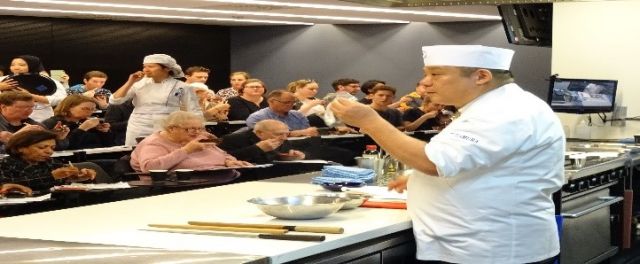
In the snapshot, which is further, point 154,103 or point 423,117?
point 423,117

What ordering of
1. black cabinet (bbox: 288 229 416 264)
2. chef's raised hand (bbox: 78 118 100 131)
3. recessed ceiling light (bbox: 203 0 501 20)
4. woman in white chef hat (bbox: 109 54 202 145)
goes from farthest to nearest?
recessed ceiling light (bbox: 203 0 501 20) < woman in white chef hat (bbox: 109 54 202 145) < chef's raised hand (bbox: 78 118 100 131) < black cabinet (bbox: 288 229 416 264)

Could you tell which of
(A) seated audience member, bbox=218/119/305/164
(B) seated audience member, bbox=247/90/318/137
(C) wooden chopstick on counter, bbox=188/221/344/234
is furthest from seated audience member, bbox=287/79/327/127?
(C) wooden chopstick on counter, bbox=188/221/344/234

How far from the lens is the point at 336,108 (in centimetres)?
283

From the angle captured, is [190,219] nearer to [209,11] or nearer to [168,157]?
[168,157]

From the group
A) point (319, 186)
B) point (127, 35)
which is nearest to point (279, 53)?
point (127, 35)

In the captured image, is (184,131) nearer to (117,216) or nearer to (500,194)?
(117,216)

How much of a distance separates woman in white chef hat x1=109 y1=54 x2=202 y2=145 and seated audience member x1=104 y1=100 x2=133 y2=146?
1.52 ft

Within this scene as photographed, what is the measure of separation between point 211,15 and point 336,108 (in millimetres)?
13245

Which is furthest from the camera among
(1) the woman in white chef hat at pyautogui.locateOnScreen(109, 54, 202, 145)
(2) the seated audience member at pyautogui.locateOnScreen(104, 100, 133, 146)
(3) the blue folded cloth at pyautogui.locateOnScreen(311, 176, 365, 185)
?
(2) the seated audience member at pyautogui.locateOnScreen(104, 100, 133, 146)

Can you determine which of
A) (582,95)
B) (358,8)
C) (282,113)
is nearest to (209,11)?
(358,8)

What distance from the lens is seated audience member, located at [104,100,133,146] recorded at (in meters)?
8.05

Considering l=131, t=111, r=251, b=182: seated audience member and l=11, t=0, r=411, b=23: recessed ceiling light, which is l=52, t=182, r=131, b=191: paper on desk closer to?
l=131, t=111, r=251, b=182: seated audience member

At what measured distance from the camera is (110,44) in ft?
57.3

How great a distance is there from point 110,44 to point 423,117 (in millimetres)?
9462
